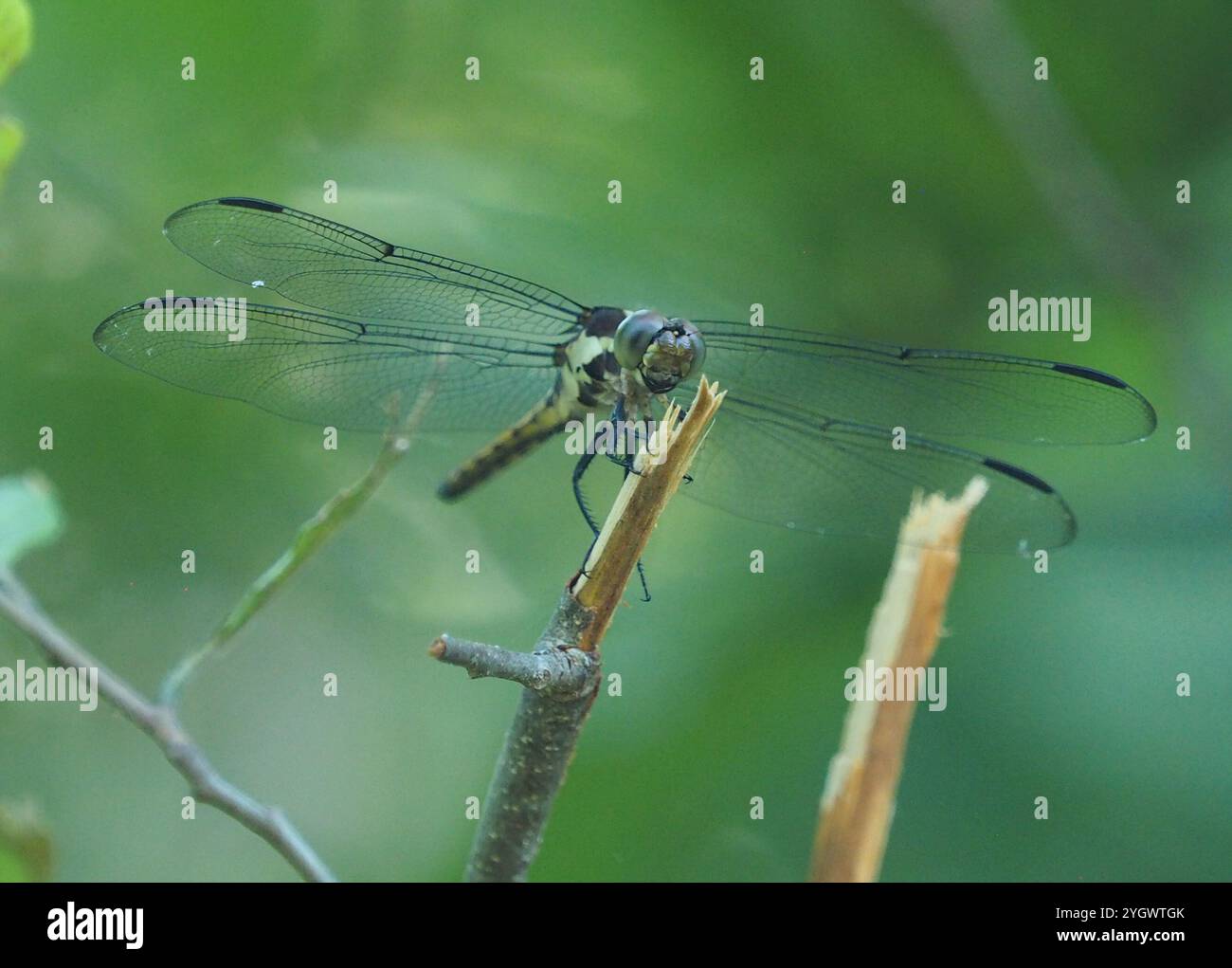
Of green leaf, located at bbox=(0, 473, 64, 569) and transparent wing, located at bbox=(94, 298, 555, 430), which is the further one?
transparent wing, located at bbox=(94, 298, 555, 430)

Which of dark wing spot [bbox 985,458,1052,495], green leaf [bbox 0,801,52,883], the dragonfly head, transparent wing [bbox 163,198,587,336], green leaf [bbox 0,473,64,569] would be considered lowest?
green leaf [bbox 0,801,52,883]

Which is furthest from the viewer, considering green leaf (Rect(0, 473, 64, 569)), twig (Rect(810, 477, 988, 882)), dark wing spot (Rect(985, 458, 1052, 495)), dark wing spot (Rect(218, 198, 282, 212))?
dark wing spot (Rect(985, 458, 1052, 495))

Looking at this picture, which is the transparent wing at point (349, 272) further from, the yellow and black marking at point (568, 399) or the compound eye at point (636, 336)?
the compound eye at point (636, 336)

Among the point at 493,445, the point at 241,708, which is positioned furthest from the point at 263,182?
the point at 241,708

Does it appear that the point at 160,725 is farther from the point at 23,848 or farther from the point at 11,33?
the point at 11,33

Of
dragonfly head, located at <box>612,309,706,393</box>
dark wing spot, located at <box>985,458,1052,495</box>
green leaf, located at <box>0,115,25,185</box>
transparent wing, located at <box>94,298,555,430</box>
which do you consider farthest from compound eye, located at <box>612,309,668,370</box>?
green leaf, located at <box>0,115,25,185</box>

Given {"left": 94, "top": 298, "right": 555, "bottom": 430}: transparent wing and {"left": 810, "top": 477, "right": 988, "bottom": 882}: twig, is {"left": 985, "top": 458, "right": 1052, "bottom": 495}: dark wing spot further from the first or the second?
{"left": 94, "top": 298, "right": 555, "bottom": 430}: transparent wing

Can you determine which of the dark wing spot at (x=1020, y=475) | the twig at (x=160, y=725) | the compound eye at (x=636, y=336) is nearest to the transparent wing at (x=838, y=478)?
the dark wing spot at (x=1020, y=475)
